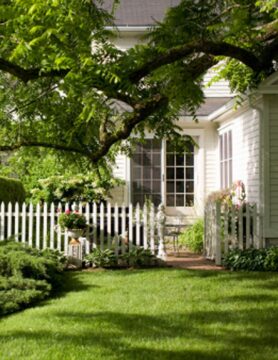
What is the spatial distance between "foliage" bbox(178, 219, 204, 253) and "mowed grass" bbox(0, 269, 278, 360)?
14.0 ft

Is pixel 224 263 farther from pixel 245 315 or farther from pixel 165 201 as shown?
pixel 165 201

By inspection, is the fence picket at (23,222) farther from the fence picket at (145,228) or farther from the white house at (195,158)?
the white house at (195,158)

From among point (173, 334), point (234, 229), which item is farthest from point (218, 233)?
point (173, 334)

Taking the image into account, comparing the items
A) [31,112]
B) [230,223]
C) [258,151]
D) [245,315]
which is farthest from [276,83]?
[245,315]

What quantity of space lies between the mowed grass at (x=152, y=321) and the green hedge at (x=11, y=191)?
568 centimetres

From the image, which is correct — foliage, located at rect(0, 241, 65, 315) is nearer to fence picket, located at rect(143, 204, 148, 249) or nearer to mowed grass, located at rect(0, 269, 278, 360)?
mowed grass, located at rect(0, 269, 278, 360)

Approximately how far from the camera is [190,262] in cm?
1215

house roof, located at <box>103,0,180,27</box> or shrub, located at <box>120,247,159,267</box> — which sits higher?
house roof, located at <box>103,0,180,27</box>

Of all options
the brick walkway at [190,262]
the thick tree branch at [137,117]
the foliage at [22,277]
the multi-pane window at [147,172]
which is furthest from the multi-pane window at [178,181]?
the thick tree branch at [137,117]

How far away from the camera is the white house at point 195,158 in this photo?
13.3 metres

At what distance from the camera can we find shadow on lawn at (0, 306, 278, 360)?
5762 mm

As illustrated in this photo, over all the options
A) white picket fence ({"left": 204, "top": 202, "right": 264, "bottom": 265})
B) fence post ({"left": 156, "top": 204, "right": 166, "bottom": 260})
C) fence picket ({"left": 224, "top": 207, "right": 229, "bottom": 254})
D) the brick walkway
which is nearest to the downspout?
white picket fence ({"left": 204, "top": 202, "right": 264, "bottom": 265})

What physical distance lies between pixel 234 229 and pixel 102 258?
8.87ft

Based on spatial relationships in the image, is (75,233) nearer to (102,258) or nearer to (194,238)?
(102,258)
